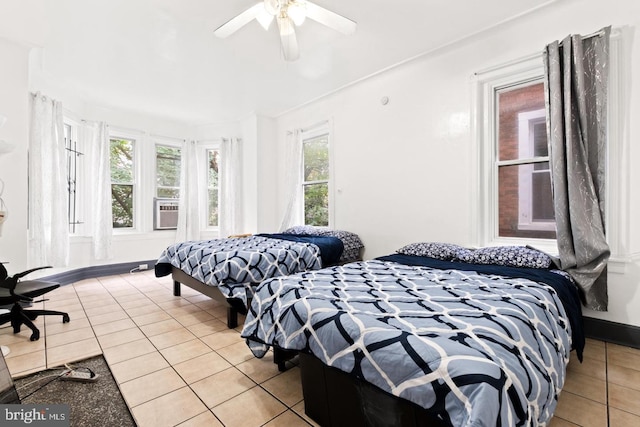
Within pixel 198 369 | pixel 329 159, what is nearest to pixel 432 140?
pixel 329 159

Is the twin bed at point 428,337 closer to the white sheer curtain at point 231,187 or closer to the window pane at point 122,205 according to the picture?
the white sheer curtain at point 231,187

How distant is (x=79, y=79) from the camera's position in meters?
3.79

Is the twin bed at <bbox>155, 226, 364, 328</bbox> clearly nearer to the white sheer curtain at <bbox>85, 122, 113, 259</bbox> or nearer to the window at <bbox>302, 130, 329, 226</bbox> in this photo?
the window at <bbox>302, 130, 329, 226</bbox>

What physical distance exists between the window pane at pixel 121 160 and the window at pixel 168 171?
0.44 meters

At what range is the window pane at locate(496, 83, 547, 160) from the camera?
271cm

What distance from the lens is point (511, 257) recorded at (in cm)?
233

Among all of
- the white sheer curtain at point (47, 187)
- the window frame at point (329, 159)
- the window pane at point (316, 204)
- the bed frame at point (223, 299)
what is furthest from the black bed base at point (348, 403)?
the white sheer curtain at point (47, 187)

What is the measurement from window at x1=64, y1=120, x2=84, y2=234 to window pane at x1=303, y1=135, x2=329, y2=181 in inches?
138

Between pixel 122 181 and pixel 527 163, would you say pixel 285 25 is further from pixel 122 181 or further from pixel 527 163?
pixel 122 181

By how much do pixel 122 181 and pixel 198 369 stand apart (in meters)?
4.42

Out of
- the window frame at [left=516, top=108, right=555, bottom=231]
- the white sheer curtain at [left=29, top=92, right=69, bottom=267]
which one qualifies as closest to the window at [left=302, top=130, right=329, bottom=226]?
the window frame at [left=516, top=108, right=555, bottom=231]

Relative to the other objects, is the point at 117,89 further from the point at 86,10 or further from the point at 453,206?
the point at 453,206

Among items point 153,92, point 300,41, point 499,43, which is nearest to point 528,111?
point 499,43

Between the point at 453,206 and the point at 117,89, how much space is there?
4658 mm
